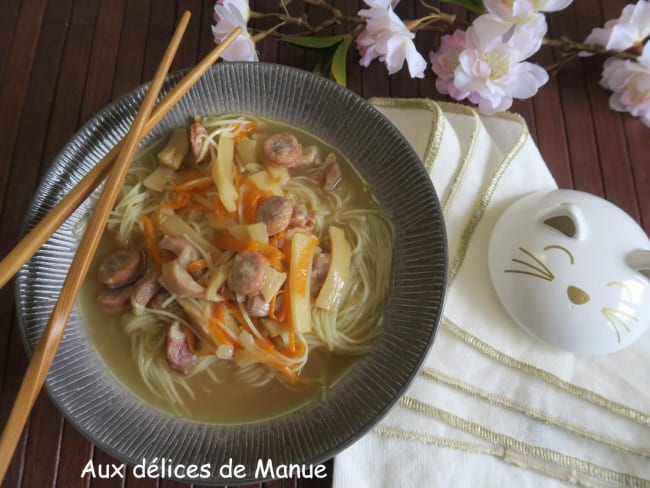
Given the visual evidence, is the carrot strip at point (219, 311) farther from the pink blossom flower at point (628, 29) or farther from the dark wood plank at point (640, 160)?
the pink blossom flower at point (628, 29)

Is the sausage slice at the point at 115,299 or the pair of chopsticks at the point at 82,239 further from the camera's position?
the sausage slice at the point at 115,299

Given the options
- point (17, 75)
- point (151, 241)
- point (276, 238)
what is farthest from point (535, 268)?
point (17, 75)

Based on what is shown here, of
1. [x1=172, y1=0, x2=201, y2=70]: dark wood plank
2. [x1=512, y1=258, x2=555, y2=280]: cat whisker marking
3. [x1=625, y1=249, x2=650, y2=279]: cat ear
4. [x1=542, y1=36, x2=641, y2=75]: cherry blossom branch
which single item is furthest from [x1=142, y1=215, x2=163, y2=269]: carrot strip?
[x1=542, y1=36, x2=641, y2=75]: cherry blossom branch

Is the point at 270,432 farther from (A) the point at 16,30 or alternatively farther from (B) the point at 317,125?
(A) the point at 16,30

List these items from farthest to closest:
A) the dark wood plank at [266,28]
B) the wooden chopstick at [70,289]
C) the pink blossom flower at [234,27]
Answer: the dark wood plank at [266,28]
the pink blossom flower at [234,27]
the wooden chopstick at [70,289]

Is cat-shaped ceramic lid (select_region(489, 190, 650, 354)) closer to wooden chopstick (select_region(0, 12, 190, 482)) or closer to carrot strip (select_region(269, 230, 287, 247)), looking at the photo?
carrot strip (select_region(269, 230, 287, 247))

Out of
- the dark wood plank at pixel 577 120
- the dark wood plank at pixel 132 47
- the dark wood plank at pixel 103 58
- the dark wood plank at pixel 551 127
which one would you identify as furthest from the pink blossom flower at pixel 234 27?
the dark wood plank at pixel 577 120
